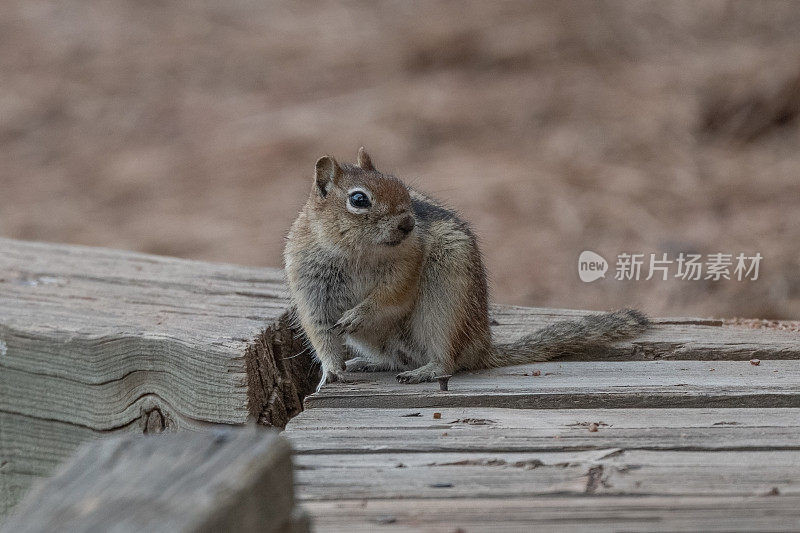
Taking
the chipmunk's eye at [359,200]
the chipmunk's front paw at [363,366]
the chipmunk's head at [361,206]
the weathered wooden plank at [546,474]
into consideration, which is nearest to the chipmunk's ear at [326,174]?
the chipmunk's head at [361,206]

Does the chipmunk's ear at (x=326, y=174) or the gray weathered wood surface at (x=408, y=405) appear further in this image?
the chipmunk's ear at (x=326, y=174)

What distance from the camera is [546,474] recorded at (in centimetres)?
202

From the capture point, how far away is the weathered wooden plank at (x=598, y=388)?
2500 millimetres

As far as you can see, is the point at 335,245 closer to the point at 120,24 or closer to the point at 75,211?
the point at 75,211

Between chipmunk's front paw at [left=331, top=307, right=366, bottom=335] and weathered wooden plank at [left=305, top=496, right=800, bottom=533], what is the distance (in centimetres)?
107

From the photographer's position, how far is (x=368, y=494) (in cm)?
194

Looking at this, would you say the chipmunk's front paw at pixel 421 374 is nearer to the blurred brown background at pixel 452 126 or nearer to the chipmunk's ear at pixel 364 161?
the chipmunk's ear at pixel 364 161

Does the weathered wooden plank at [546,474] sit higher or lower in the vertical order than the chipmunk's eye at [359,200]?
lower

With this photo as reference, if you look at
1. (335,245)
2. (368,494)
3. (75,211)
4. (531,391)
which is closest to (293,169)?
(75,211)

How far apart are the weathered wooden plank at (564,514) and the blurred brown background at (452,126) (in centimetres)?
373

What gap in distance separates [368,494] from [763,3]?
742 centimetres

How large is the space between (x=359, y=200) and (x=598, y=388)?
86 cm

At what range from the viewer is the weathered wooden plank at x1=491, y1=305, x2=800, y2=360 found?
298 cm

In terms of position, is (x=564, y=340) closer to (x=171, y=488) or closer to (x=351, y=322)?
(x=351, y=322)
